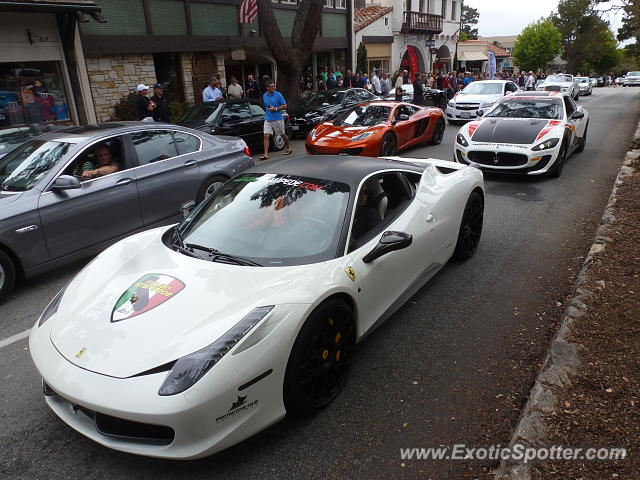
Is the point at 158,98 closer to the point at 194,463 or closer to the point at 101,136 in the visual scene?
the point at 101,136

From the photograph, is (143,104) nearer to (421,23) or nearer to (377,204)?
(377,204)

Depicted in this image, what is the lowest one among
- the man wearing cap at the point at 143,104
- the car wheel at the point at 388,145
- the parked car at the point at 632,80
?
the parked car at the point at 632,80

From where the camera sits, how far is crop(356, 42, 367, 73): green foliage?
26.2 meters

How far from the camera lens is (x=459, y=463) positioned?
267 cm

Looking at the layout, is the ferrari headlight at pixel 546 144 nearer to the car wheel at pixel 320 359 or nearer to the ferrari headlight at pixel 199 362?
the car wheel at pixel 320 359

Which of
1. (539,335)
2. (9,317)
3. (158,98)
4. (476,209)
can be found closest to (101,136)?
(9,317)

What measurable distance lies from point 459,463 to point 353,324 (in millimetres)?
1013

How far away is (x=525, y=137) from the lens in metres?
8.73

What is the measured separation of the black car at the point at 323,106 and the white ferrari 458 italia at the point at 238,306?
1058 cm

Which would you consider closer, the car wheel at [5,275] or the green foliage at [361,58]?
the car wheel at [5,275]

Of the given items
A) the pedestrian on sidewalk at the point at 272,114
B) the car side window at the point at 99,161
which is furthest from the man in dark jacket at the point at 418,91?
the car side window at the point at 99,161

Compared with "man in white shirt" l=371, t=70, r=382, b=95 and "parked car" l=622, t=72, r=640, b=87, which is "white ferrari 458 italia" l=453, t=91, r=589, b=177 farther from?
"parked car" l=622, t=72, r=640, b=87

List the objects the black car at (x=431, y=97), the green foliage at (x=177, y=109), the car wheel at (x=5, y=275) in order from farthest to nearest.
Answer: the black car at (x=431, y=97)
the green foliage at (x=177, y=109)
the car wheel at (x=5, y=275)

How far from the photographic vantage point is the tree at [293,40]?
1505 cm
